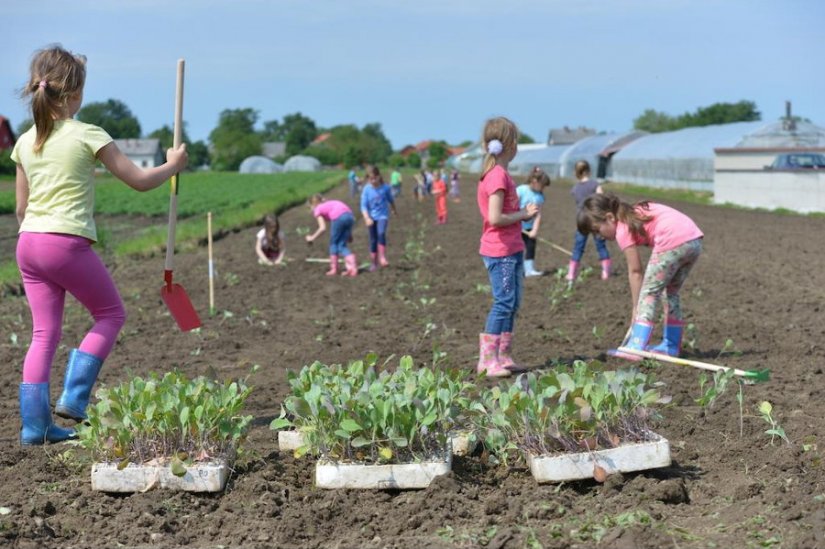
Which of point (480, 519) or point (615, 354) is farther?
point (615, 354)

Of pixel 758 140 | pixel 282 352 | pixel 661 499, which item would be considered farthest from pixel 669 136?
pixel 661 499

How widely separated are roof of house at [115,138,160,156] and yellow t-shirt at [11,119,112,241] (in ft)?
375

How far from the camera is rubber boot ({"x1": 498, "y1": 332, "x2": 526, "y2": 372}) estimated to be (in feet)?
21.8

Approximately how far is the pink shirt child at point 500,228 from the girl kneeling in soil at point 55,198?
2177 mm

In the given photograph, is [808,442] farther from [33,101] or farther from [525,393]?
[33,101]

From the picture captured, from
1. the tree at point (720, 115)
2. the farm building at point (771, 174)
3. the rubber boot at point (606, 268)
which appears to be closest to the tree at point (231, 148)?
the tree at point (720, 115)

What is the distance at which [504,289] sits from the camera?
259 inches

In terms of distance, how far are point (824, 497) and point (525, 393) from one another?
121 centimetres

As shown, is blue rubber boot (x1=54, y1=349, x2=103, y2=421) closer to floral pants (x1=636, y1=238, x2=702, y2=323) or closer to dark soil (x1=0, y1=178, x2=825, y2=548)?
dark soil (x1=0, y1=178, x2=825, y2=548)

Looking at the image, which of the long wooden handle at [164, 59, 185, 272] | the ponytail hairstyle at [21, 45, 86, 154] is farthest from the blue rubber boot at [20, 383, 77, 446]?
the ponytail hairstyle at [21, 45, 86, 154]

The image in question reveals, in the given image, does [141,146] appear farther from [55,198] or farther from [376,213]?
[55,198]

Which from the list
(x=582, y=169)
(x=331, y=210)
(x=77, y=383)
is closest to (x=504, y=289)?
(x=77, y=383)

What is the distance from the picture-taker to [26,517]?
3883mm

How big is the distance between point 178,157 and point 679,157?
39.4 metres
